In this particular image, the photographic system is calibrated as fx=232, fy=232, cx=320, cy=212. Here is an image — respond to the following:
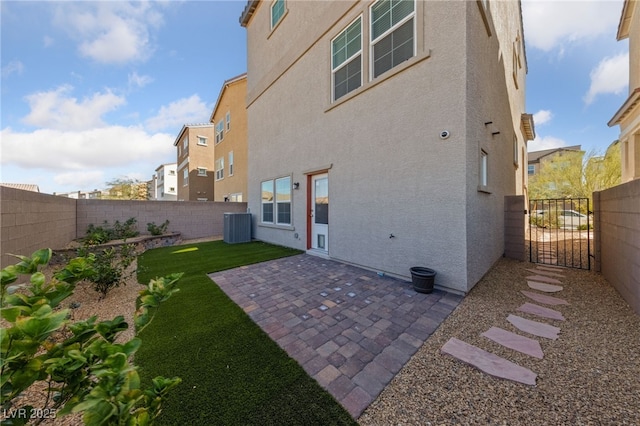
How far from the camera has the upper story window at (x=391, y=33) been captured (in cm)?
478

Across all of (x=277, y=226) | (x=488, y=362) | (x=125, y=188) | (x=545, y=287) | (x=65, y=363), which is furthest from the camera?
(x=125, y=188)

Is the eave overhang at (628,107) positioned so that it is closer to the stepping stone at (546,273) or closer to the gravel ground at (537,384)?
the stepping stone at (546,273)

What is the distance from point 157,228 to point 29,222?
15.8 ft

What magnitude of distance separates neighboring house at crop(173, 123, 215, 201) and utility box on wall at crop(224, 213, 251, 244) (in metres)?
13.5

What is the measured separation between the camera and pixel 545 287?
4.49 meters

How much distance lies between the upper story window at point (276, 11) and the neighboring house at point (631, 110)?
43.6ft

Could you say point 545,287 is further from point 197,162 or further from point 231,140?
point 197,162

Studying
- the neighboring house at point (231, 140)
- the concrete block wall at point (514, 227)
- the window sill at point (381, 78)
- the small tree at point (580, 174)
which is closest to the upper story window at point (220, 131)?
the neighboring house at point (231, 140)

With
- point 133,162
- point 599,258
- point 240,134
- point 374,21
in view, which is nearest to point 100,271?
point 374,21

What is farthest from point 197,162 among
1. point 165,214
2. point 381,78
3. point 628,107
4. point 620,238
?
point 628,107

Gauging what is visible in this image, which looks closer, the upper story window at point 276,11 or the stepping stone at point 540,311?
the stepping stone at point 540,311

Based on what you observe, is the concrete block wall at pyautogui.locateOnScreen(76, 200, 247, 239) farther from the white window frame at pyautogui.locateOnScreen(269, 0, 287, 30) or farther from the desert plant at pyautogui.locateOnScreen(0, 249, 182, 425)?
the desert plant at pyautogui.locateOnScreen(0, 249, 182, 425)

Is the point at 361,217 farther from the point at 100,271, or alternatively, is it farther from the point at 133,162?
the point at 133,162

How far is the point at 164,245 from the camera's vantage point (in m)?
9.16
